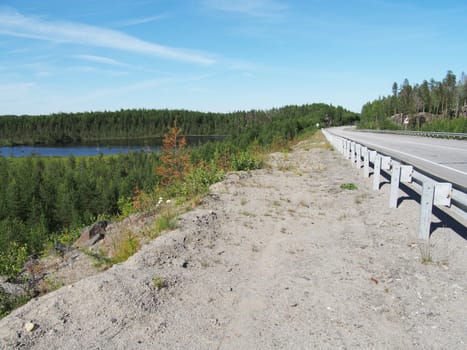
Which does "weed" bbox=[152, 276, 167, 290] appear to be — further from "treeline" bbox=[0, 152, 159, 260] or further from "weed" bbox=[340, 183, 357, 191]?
"treeline" bbox=[0, 152, 159, 260]

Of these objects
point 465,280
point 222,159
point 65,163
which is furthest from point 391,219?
point 65,163

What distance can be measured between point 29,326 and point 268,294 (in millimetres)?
2596

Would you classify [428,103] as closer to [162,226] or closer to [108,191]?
[108,191]

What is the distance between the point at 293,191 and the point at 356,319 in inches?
247

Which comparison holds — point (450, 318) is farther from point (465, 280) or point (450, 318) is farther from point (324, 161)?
point (324, 161)

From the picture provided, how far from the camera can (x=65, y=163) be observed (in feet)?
373

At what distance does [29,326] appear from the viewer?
3.59 meters

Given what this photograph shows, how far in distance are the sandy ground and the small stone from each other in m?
0.01

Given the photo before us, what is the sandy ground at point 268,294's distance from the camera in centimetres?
344

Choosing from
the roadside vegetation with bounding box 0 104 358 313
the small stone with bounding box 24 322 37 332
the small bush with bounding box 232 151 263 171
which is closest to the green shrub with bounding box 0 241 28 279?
the roadside vegetation with bounding box 0 104 358 313

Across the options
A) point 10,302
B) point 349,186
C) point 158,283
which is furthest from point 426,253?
point 10,302

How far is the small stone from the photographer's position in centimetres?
356

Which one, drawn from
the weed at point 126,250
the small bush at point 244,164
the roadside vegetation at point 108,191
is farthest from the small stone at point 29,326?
the small bush at point 244,164

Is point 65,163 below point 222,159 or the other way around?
below
